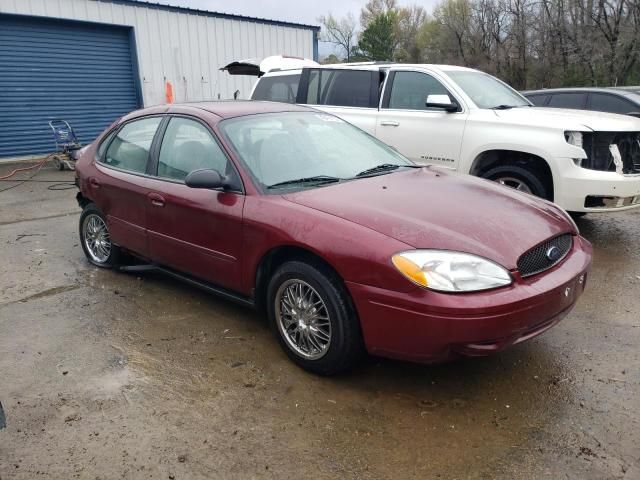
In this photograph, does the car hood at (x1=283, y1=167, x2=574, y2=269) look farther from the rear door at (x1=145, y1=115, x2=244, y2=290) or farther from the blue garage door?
the blue garage door

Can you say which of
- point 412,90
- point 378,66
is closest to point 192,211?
point 412,90

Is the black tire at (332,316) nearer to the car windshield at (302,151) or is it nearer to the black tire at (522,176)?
the car windshield at (302,151)

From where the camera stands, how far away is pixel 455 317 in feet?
8.48

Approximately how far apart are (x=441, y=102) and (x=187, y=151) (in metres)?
3.08

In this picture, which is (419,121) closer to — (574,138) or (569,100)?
(574,138)

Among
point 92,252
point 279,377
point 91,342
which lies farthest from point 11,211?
point 279,377

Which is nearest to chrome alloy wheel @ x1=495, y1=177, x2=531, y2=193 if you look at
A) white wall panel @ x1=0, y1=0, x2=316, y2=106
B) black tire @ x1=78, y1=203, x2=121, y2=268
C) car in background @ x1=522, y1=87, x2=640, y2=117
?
car in background @ x1=522, y1=87, x2=640, y2=117

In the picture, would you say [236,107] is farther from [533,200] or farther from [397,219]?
[533,200]

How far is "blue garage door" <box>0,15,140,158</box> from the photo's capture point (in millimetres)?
11922

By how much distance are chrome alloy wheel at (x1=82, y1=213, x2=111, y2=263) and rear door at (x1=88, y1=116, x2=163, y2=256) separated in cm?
30

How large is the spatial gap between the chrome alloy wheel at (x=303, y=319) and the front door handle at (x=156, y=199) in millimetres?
1322

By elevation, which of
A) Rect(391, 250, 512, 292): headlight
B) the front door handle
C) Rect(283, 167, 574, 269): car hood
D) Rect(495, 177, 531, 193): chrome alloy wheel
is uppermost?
Rect(283, 167, 574, 269): car hood

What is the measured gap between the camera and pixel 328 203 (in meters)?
3.17

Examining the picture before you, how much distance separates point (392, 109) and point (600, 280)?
3.15m
